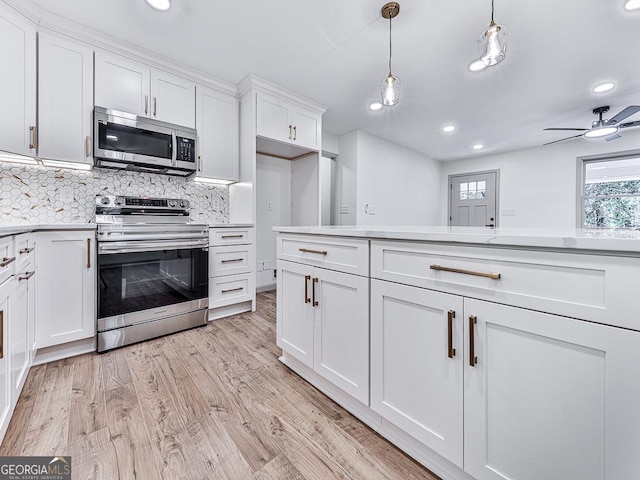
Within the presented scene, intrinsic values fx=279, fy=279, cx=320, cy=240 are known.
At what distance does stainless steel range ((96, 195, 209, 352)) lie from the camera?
2.06 m

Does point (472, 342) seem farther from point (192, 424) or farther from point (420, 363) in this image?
point (192, 424)

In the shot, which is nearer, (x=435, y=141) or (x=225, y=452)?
(x=225, y=452)

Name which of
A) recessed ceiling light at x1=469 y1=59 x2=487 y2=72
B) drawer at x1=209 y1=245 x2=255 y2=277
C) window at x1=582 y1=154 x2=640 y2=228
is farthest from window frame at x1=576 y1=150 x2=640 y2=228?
drawer at x1=209 y1=245 x2=255 y2=277

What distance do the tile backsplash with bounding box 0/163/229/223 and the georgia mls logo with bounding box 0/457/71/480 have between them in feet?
6.01

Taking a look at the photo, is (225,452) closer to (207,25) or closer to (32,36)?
(207,25)

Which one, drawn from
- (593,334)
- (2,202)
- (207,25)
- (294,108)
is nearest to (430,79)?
(294,108)

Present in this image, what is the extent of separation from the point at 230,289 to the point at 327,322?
1.68m

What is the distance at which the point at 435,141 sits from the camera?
5.24m

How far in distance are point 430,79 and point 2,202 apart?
13.1ft

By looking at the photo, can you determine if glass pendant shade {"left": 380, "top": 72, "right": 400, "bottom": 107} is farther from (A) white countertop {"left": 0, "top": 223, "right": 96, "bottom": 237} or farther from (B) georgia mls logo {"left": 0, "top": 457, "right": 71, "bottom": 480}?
(B) georgia mls logo {"left": 0, "top": 457, "right": 71, "bottom": 480}

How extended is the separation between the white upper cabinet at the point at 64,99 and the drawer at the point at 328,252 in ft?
6.22

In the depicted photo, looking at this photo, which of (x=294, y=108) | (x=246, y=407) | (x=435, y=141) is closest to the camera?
(x=246, y=407)

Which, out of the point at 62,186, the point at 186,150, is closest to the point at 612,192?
the point at 186,150

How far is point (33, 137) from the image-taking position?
204 centimetres
